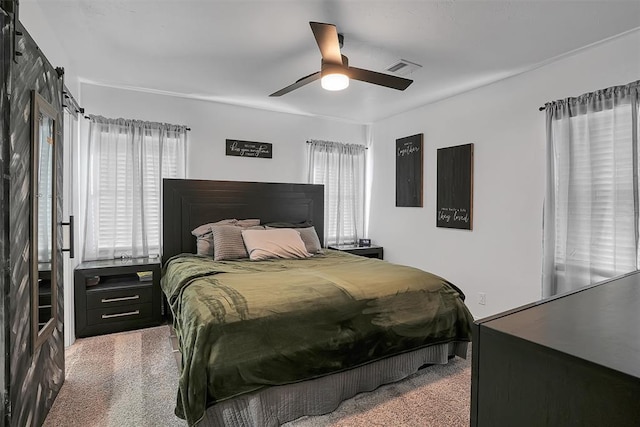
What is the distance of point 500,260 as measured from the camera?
3.51m

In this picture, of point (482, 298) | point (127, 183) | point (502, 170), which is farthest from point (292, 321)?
point (127, 183)

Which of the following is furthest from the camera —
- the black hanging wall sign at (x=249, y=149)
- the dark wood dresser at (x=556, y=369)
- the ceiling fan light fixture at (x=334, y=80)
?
the black hanging wall sign at (x=249, y=149)

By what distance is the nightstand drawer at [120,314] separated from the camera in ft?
11.1

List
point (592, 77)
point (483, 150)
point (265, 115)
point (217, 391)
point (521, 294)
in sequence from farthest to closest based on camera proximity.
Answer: point (265, 115) → point (483, 150) → point (521, 294) → point (592, 77) → point (217, 391)

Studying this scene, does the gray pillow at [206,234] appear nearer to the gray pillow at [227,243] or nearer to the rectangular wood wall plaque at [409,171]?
the gray pillow at [227,243]

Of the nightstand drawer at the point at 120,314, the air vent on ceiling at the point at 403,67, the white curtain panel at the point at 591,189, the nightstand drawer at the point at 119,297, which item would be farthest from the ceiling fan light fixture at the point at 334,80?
the nightstand drawer at the point at 120,314

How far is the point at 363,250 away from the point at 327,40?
10.9 feet

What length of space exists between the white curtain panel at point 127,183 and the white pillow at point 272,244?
119 centimetres

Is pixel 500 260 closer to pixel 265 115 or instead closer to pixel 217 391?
pixel 217 391

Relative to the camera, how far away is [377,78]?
104 inches

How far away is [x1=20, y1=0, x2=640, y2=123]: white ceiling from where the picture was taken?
88.9 inches

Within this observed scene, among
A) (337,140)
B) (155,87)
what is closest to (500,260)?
(337,140)

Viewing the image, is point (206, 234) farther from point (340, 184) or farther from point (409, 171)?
point (409, 171)

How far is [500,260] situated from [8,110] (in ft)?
12.8
